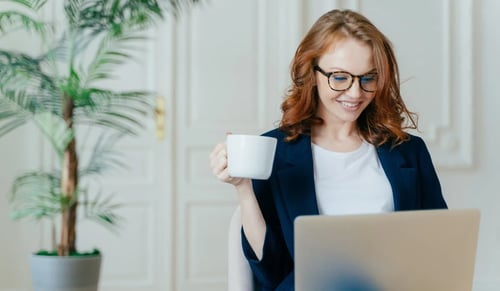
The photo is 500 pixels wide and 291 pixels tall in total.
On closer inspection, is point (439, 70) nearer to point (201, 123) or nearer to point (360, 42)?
point (201, 123)

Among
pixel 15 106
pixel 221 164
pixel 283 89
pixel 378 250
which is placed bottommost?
pixel 378 250

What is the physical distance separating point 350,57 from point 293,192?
0.99 feet

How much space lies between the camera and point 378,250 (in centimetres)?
99

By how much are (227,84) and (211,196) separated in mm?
515

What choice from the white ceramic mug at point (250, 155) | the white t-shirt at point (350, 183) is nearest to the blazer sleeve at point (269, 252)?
the white t-shirt at point (350, 183)

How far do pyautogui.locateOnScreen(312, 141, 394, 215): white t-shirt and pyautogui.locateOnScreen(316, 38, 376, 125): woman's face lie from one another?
0.10 m

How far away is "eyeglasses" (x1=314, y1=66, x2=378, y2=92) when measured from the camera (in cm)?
140

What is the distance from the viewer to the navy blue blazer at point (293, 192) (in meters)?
1.35

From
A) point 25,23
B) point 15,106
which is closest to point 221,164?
point 15,106

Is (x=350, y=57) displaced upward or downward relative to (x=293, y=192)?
upward

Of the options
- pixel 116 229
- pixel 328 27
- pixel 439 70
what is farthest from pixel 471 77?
pixel 328 27

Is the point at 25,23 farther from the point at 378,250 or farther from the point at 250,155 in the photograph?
the point at 378,250

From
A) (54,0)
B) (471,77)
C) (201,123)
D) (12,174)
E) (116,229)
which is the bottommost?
(116,229)

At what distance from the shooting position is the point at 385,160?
59.0 inches
